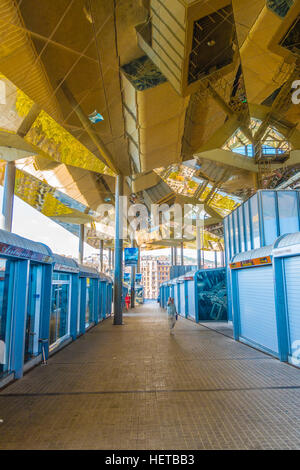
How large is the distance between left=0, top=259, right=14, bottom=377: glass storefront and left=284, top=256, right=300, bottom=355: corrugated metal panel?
6.48 m

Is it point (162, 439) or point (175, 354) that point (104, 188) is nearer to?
point (175, 354)

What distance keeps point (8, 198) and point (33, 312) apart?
974cm

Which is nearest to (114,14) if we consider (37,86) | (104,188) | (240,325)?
(37,86)

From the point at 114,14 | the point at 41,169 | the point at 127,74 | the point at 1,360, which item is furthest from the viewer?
the point at 41,169

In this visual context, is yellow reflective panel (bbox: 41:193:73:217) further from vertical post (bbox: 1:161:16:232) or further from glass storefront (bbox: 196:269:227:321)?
glass storefront (bbox: 196:269:227:321)

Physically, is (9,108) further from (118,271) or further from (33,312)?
(118,271)

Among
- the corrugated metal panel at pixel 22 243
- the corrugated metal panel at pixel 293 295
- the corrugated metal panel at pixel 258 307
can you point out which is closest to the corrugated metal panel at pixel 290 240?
the corrugated metal panel at pixel 293 295

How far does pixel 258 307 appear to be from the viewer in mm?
9148

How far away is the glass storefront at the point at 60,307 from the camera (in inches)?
358

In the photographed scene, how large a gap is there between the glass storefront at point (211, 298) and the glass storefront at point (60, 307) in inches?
346

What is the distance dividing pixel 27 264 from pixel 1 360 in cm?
198

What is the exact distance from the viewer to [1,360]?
589 cm

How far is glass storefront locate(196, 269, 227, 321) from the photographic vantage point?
17.4m

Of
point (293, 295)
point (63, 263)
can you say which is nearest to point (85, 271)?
point (63, 263)
